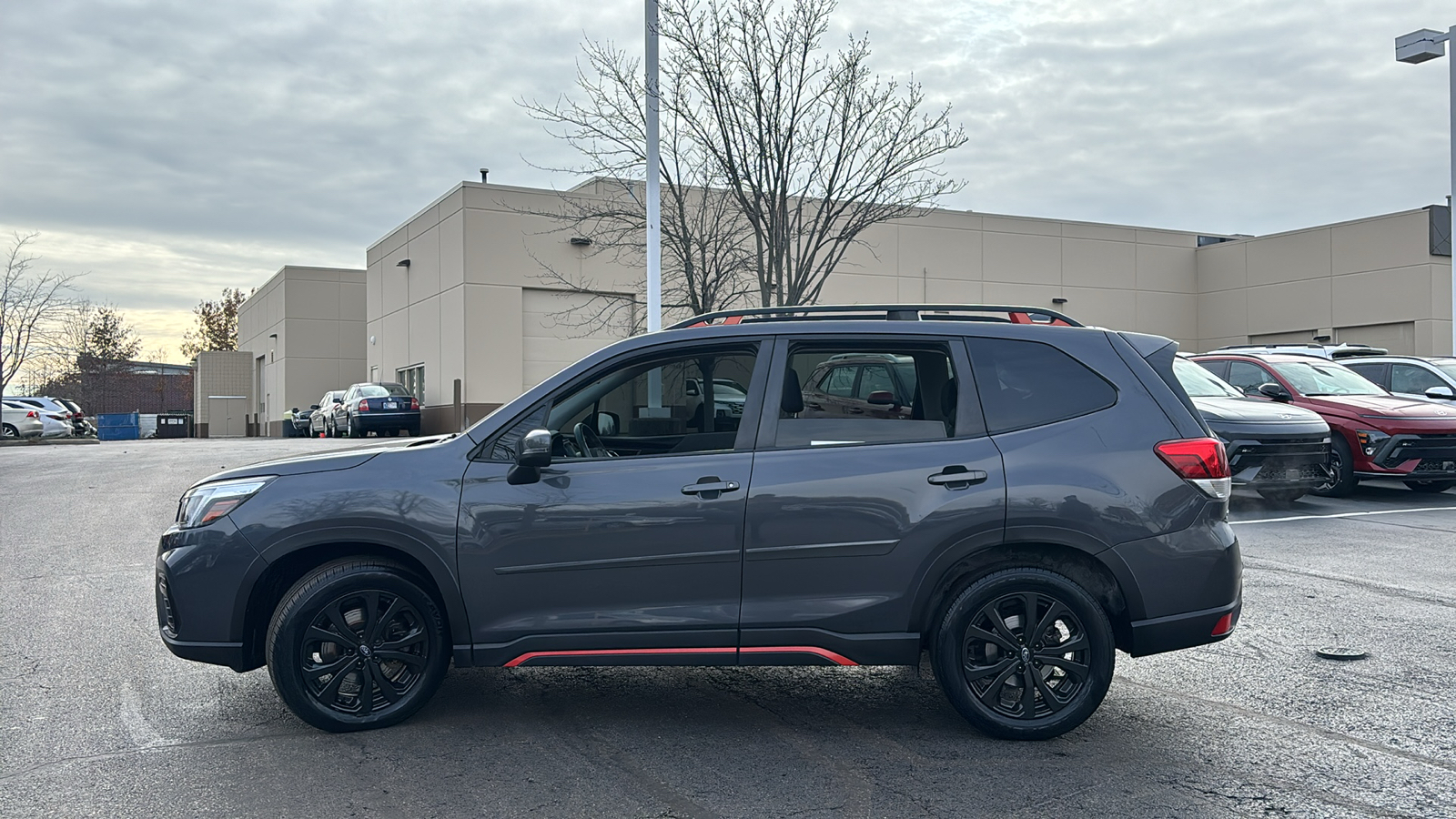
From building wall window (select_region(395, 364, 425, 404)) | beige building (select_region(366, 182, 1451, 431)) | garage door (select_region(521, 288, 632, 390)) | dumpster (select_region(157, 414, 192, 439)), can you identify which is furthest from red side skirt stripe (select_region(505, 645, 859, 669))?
dumpster (select_region(157, 414, 192, 439))

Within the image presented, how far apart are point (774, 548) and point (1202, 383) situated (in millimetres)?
9581

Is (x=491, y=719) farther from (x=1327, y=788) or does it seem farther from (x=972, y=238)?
(x=972, y=238)

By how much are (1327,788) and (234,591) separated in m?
4.35

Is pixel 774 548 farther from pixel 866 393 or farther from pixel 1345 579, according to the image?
pixel 1345 579

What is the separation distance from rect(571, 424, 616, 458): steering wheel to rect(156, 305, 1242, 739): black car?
31 cm

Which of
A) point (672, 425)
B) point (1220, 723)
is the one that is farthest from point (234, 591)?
point (1220, 723)

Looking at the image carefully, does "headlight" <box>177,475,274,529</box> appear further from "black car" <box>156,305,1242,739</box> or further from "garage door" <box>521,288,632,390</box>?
"garage door" <box>521,288,632,390</box>

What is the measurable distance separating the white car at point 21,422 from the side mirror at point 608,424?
103 feet

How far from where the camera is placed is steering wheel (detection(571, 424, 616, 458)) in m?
5.14

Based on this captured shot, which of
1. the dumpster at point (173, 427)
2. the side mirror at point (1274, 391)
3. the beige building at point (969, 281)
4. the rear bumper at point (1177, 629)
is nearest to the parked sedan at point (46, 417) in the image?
the beige building at point (969, 281)

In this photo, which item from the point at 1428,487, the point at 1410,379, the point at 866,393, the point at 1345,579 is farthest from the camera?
the point at 1410,379

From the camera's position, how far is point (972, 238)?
3675 centimetres

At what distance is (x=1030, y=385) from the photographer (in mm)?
4848

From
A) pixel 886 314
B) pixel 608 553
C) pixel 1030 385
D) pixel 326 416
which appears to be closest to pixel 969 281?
pixel 326 416
